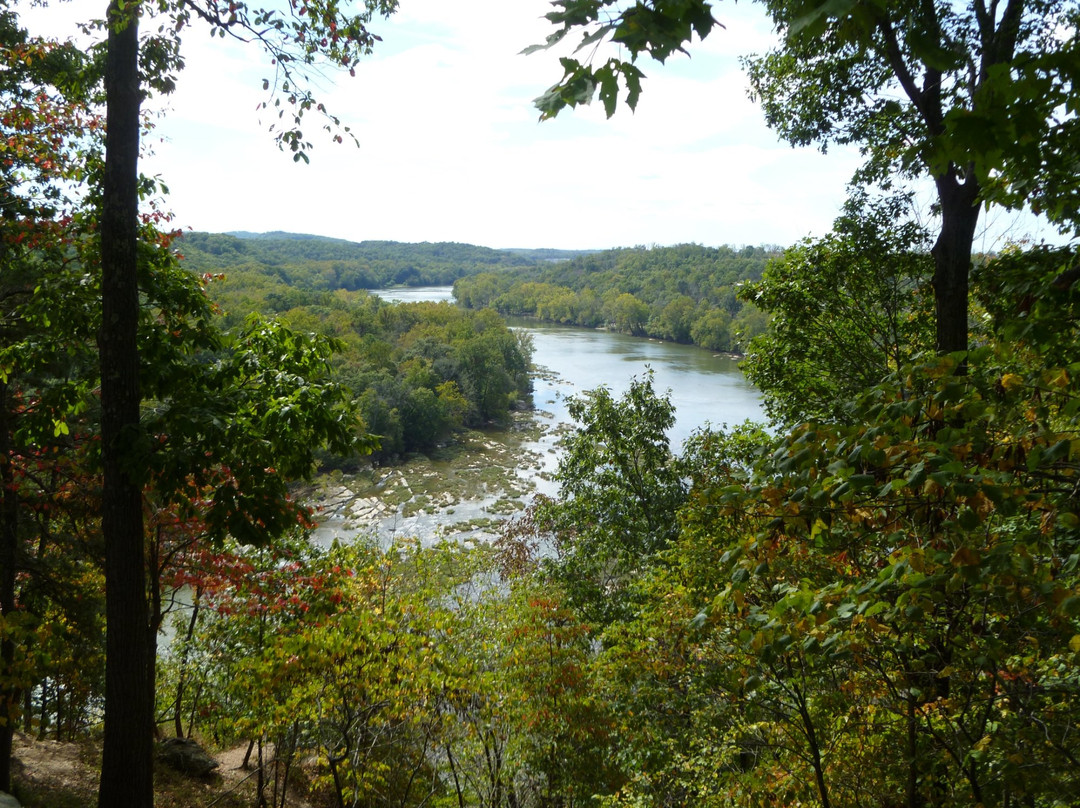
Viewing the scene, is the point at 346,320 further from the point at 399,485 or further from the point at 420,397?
the point at 399,485

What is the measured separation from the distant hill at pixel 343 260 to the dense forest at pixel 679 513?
5528 centimetres

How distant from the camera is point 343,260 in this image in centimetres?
11725

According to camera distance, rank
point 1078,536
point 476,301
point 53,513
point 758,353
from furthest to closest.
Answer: point 476,301
point 758,353
point 53,513
point 1078,536

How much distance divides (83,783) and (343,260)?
117m

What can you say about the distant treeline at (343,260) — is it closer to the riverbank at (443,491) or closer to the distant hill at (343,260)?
the distant hill at (343,260)

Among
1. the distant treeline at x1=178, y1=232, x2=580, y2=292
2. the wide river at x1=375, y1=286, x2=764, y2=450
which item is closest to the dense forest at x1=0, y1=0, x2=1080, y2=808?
the wide river at x1=375, y1=286, x2=764, y2=450

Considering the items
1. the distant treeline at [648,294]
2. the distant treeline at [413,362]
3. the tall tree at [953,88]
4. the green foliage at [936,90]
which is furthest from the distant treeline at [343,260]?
the tall tree at [953,88]

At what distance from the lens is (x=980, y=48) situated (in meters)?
5.40

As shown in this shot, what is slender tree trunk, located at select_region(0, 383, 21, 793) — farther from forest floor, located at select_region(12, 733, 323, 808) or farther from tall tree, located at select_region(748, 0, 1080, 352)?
tall tree, located at select_region(748, 0, 1080, 352)

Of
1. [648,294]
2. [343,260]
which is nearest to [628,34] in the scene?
[648,294]

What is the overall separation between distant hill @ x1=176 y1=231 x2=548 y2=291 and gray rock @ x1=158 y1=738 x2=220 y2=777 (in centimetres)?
5345

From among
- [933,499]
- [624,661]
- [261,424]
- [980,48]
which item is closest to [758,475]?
[933,499]

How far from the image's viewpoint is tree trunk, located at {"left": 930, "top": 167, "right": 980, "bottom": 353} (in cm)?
514

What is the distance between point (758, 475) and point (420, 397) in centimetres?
3396
